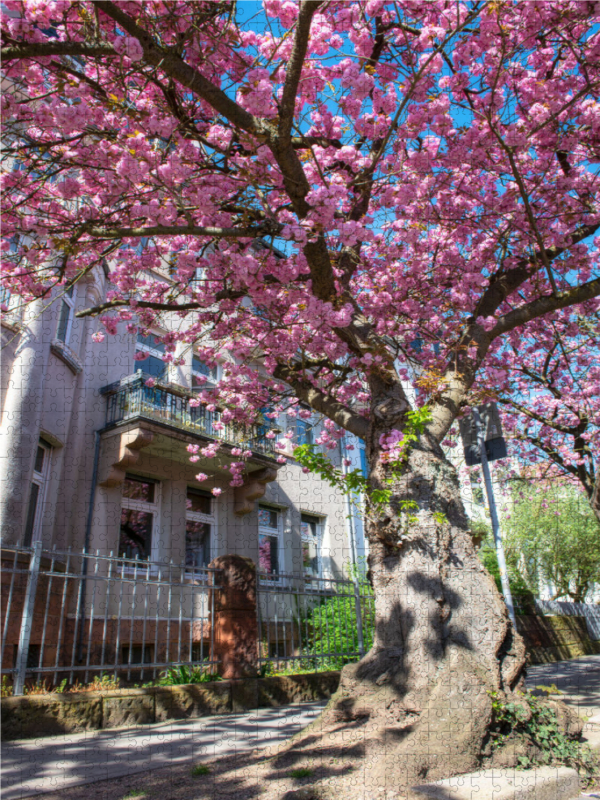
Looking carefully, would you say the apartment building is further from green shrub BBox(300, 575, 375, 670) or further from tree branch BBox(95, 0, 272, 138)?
tree branch BBox(95, 0, 272, 138)

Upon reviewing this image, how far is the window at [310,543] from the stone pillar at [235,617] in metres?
7.91

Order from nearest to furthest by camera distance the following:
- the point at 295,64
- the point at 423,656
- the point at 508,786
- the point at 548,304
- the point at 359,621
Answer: the point at 508,786, the point at 295,64, the point at 423,656, the point at 548,304, the point at 359,621

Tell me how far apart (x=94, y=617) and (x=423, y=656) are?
6.93 meters

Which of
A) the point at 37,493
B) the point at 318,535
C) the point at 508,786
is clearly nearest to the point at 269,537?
the point at 318,535

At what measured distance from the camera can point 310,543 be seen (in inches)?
616

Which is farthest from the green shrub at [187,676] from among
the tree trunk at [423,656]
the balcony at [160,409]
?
the balcony at [160,409]

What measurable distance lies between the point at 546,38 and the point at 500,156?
1195mm

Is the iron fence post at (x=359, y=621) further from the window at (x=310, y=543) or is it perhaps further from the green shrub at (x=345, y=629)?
the window at (x=310, y=543)

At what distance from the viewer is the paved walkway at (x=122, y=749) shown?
12.1 ft

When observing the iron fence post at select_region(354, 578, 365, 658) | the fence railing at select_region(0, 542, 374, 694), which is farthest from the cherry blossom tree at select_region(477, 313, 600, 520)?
the fence railing at select_region(0, 542, 374, 694)

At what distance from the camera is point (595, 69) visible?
563cm

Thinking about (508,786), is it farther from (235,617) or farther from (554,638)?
(554,638)

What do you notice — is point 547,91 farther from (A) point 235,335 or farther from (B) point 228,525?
(B) point 228,525

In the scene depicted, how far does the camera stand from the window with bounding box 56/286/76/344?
34.9ft
